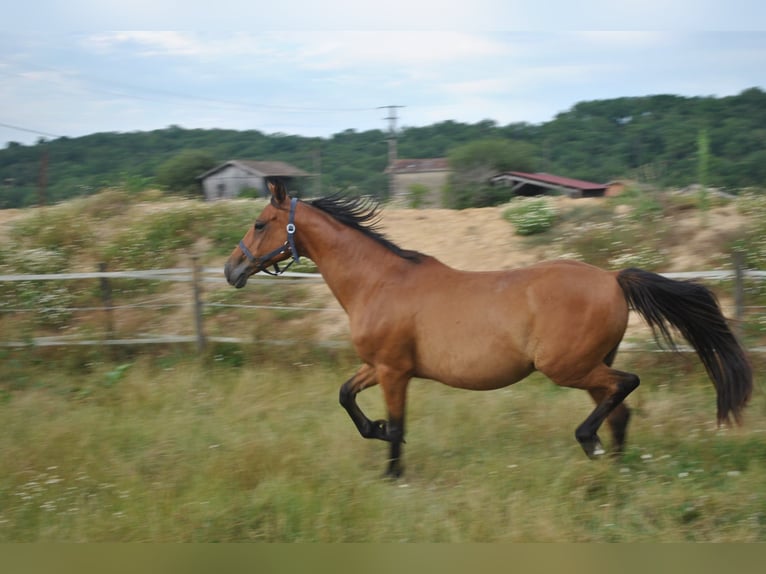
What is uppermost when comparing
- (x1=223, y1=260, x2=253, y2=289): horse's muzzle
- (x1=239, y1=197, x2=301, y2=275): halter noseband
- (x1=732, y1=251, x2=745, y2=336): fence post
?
(x1=239, y1=197, x2=301, y2=275): halter noseband

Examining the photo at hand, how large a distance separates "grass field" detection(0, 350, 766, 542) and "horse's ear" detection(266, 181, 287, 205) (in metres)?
1.74

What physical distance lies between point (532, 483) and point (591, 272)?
1.36 m

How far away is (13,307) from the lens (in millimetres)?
9477

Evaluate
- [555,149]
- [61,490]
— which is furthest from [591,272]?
[555,149]

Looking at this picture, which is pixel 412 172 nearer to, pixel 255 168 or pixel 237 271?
pixel 255 168

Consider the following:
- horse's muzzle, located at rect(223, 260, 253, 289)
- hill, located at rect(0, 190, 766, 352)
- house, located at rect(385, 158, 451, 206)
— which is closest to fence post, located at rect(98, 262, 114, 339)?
hill, located at rect(0, 190, 766, 352)

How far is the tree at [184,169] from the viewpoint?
651 inches

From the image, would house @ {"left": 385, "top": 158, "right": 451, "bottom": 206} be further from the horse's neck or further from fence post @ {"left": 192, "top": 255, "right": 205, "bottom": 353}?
the horse's neck

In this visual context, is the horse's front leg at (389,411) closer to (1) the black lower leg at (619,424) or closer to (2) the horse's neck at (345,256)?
(2) the horse's neck at (345,256)

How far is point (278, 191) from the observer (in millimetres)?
4941

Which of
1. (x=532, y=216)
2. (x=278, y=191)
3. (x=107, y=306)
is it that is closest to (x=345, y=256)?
(x=278, y=191)

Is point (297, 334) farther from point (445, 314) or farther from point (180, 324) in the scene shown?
point (445, 314)

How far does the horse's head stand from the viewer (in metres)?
4.96

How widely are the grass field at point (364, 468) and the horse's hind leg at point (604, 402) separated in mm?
154
